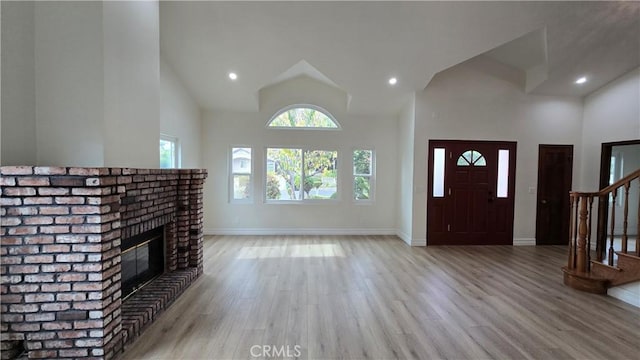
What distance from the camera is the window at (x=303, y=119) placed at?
645 centimetres

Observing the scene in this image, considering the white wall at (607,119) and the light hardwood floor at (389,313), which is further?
the white wall at (607,119)

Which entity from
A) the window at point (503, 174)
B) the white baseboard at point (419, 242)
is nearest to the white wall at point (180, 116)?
the white baseboard at point (419, 242)

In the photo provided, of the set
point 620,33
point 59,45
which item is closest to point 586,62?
point 620,33

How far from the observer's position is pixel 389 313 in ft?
9.77

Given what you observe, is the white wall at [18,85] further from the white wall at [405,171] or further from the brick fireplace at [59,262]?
the white wall at [405,171]

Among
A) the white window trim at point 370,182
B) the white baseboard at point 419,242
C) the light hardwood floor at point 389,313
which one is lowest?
the light hardwood floor at point 389,313

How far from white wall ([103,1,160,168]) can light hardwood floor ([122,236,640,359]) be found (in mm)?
1682

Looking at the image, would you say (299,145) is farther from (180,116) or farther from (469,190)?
(469,190)

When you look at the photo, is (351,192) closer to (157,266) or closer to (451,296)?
(451,296)

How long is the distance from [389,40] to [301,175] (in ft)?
10.6

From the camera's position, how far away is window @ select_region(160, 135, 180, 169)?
5.01 metres

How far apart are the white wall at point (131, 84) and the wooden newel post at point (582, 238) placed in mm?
5189

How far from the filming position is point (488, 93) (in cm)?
566

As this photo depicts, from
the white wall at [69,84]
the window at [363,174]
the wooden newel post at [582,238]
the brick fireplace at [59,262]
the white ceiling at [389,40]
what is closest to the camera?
the brick fireplace at [59,262]
